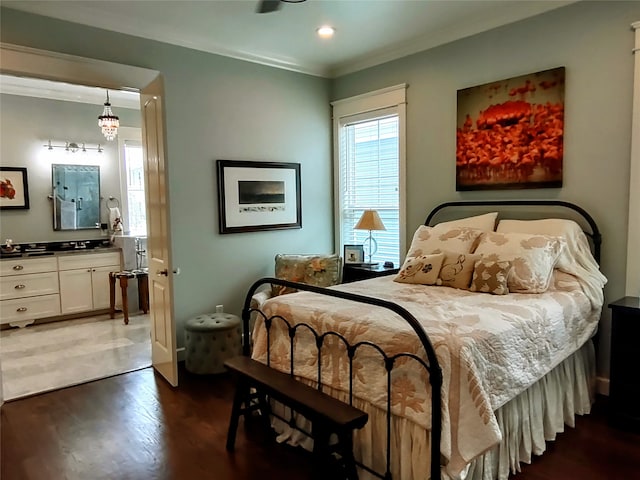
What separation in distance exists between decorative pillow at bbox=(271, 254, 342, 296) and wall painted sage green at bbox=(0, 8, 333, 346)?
346 mm

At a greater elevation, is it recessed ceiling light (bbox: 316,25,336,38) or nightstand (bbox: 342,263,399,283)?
recessed ceiling light (bbox: 316,25,336,38)

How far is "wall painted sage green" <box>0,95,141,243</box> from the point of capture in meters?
5.49

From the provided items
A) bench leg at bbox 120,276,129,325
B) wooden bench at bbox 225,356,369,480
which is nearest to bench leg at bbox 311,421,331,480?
wooden bench at bbox 225,356,369,480

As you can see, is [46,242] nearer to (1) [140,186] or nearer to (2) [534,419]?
(1) [140,186]

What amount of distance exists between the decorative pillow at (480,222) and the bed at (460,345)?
0.01 meters

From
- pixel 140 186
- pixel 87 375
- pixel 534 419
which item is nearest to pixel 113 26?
pixel 87 375

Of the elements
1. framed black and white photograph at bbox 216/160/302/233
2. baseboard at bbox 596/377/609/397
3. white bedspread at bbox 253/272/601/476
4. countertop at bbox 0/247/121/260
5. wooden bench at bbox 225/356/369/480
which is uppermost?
framed black and white photograph at bbox 216/160/302/233

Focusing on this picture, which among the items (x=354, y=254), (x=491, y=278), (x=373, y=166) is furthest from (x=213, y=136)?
(x=491, y=278)

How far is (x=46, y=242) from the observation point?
5.76 meters

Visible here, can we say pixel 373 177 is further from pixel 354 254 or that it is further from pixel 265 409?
pixel 265 409

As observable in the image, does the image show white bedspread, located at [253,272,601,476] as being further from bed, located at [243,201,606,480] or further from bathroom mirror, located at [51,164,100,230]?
bathroom mirror, located at [51,164,100,230]

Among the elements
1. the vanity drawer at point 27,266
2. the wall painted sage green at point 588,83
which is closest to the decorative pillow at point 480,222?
the wall painted sage green at point 588,83

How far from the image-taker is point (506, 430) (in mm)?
2230

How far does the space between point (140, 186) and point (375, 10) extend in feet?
14.5
